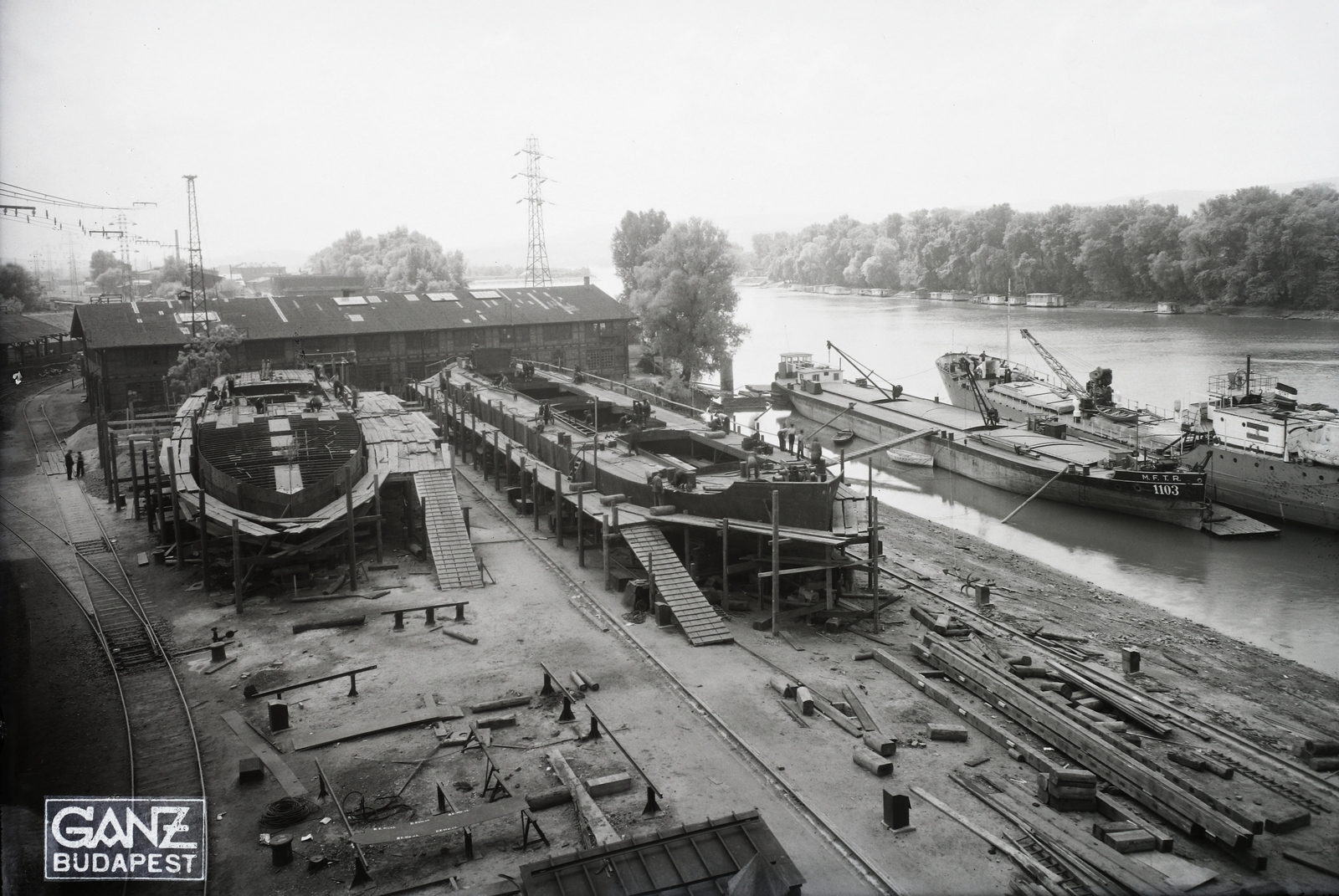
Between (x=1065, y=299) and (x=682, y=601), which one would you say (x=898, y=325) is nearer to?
(x=1065, y=299)

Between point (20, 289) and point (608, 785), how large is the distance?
299 feet

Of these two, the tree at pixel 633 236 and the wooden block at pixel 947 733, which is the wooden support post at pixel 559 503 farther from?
the tree at pixel 633 236

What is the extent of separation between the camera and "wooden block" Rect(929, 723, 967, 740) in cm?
1502

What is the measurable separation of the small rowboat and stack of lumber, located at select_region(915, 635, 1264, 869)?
2691 cm

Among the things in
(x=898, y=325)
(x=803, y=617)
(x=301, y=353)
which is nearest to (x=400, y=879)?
(x=803, y=617)

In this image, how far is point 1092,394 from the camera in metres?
44.1

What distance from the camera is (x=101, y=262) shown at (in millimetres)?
148125

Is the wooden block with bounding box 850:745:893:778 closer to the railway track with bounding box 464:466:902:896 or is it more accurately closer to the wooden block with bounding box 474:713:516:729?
the railway track with bounding box 464:466:902:896

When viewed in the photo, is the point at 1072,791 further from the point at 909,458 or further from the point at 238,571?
the point at 909,458

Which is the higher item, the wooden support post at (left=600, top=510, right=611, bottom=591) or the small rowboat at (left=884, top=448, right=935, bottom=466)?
the wooden support post at (left=600, top=510, right=611, bottom=591)

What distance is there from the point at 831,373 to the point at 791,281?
73209 mm

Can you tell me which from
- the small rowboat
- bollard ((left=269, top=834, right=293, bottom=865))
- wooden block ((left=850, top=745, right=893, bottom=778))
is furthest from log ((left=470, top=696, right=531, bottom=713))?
the small rowboat

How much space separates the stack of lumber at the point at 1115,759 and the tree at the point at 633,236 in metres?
62.2

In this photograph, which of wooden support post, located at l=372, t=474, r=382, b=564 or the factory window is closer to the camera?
wooden support post, located at l=372, t=474, r=382, b=564
